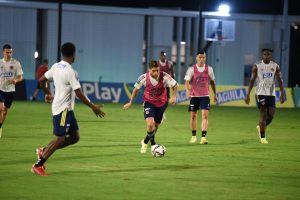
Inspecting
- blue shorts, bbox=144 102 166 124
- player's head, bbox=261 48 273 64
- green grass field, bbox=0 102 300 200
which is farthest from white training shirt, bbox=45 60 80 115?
player's head, bbox=261 48 273 64

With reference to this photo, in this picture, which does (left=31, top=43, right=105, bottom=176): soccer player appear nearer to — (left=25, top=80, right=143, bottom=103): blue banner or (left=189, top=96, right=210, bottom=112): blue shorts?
(left=189, top=96, right=210, bottom=112): blue shorts

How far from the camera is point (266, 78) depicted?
1852 cm

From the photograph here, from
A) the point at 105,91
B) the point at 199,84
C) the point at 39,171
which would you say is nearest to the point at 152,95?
the point at 199,84

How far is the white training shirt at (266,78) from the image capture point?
18.5m

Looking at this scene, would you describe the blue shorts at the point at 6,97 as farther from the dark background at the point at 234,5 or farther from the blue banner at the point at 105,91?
the dark background at the point at 234,5

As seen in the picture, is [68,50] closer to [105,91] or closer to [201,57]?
[201,57]

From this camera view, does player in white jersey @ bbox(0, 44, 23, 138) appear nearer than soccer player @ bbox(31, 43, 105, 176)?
No

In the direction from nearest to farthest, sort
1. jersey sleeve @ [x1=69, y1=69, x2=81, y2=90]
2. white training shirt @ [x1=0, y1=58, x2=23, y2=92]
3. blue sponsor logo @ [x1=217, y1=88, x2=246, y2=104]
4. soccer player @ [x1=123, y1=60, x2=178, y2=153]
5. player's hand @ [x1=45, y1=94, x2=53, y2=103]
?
jersey sleeve @ [x1=69, y1=69, x2=81, y2=90]
player's hand @ [x1=45, y1=94, x2=53, y2=103]
soccer player @ [x1=123, y1=60, x2=178, y2=153]
white training shirt @ [x1=0, y1=58, x2=23, y2=92]
blue sponsor logo @ [x1=217, y1=88, x2=246, y2=104]

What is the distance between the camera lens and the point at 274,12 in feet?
192

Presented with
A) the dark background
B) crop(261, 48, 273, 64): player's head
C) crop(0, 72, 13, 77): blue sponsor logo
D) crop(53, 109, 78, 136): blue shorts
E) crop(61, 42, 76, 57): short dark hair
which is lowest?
crop(53, 109, 78, 136): blue shorts

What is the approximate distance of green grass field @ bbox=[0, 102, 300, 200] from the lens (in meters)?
10.6

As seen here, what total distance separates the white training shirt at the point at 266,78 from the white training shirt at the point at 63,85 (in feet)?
24.8

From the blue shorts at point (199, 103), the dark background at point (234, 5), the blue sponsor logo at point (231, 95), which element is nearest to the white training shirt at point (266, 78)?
the blue shorts at point (199, 103)

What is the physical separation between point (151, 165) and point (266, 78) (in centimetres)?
605
